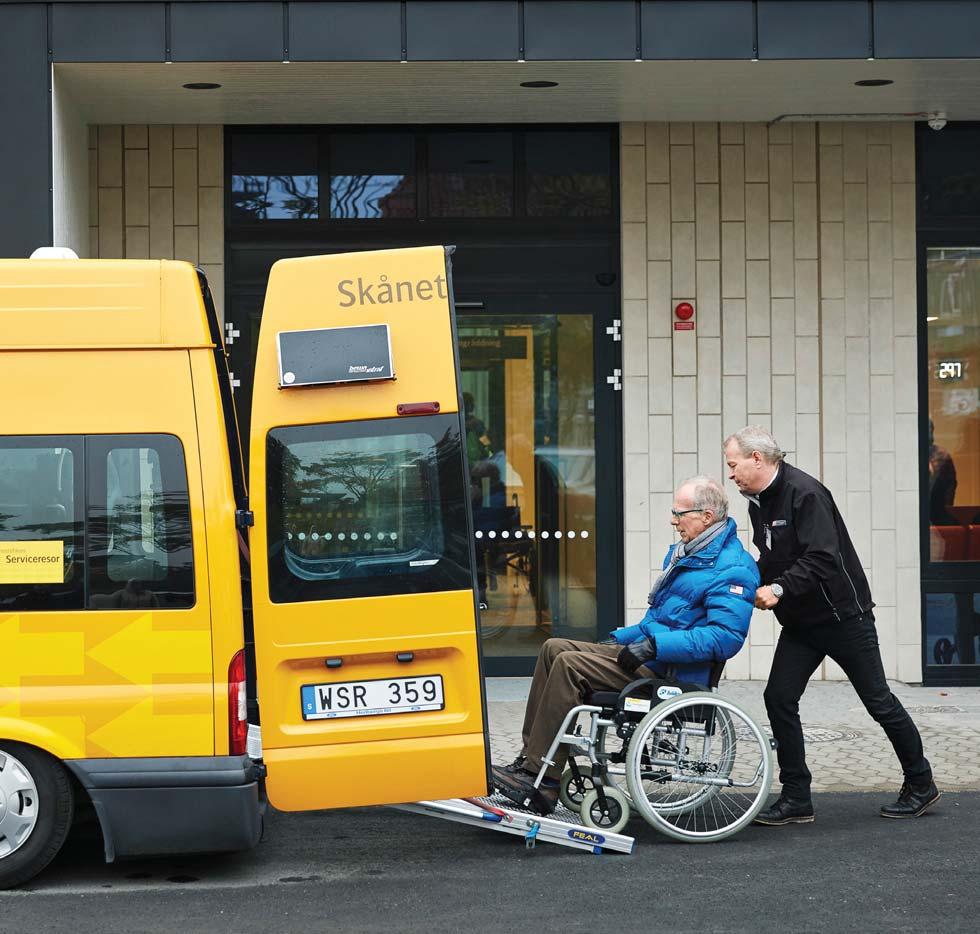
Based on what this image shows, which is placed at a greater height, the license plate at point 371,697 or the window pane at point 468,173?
the window pane at point 468,173

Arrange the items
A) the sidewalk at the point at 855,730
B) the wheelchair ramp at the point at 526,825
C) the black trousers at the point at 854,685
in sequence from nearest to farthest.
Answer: the wheelchair ramp at the point at 526,825 < the black trousers at the point at 854,685 < the sidewalk at the point at 855,730

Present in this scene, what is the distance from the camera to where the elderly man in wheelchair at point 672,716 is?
5977 millimetres

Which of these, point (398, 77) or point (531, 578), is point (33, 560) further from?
point (531, 578)

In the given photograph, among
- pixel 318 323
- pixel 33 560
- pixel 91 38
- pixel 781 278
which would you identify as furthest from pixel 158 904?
pixel 781 278

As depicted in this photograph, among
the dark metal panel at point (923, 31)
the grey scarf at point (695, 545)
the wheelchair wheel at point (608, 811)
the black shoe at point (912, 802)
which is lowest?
the black shoe at point (912, 802)

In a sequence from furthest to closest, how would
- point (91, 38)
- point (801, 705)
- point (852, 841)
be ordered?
point (801, 705), point (91, 38), point (852, 841)

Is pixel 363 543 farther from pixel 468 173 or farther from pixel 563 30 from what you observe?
pixel 468 173

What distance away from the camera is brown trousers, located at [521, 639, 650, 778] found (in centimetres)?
604

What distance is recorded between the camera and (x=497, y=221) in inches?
393

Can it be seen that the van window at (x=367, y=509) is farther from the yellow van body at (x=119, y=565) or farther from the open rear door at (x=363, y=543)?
the yellow van body at (x=119, y=565)

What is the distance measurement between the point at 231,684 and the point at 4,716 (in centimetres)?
83

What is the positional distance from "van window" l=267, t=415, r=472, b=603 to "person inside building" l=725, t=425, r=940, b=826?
161 centimetres

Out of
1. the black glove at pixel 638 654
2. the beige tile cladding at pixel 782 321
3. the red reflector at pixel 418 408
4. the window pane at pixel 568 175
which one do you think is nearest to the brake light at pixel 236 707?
the red reflector at pixel 418 408

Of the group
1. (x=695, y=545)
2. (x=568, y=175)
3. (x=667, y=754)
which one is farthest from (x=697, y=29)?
(x=667, y=754)
